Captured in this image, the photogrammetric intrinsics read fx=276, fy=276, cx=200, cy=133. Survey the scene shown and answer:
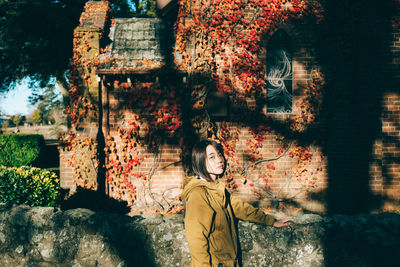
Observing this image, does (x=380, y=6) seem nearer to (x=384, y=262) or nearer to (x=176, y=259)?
(x=384, y=262)

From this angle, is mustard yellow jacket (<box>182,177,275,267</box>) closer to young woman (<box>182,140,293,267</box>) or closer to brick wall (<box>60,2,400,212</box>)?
young woman (<box>182,140,293,267</box>)

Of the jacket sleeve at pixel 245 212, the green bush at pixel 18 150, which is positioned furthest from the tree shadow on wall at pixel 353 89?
the green bush at pixel 18 150

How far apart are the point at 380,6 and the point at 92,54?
A: 6.95 metres

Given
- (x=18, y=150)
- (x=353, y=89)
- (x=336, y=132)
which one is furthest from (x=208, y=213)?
(x=18, y=150)

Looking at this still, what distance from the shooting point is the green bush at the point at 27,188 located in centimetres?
530

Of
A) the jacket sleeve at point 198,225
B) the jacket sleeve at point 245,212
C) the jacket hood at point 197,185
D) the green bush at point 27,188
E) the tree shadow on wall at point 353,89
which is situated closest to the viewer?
the jacket sleeve at point 198,225

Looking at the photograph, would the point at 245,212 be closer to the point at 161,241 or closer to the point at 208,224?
→ the point at 208,224

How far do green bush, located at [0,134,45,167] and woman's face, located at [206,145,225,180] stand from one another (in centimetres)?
1372

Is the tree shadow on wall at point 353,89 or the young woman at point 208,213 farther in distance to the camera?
the tree shadow on wall at point 353,89

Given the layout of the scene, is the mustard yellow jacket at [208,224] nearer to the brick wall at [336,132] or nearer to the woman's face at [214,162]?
the woman's face at [214,162]

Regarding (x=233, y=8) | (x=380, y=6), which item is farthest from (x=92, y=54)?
(x=380, y=6)

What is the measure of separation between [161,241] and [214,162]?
111 cm

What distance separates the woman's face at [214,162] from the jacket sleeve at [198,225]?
8.4 inches

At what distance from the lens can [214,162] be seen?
216 centimetres
